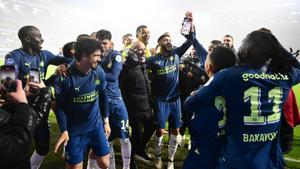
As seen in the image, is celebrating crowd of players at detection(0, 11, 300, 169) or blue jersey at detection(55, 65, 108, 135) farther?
blue jersey at detection(55, 65, 108, 135)

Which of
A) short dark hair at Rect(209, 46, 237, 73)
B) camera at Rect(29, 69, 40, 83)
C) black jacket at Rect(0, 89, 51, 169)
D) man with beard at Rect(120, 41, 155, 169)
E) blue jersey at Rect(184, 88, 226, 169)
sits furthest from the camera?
man with beard at Rect(120, 41, 155, 169)

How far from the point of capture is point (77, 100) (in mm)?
4035

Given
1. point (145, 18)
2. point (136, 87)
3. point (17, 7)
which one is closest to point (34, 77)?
point (136, 87)

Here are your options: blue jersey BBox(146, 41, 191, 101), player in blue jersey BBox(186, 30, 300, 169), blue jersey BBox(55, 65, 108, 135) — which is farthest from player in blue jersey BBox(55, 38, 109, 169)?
blue jersey BBox(146, 41, 191, 101)

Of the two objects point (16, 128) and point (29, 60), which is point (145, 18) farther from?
point (16, 128)

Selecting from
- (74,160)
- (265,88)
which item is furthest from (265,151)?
(74,160)

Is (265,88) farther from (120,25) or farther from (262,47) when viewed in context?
(120,25)

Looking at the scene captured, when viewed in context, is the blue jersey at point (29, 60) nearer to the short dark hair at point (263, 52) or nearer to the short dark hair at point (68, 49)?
the short dark hair at point (68, 49)

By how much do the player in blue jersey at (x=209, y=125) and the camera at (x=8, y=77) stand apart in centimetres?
127

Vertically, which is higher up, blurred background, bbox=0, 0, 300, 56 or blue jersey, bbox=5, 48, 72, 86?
blurred background, bbox=0, 0, 300, 56

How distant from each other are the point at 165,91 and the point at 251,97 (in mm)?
3545

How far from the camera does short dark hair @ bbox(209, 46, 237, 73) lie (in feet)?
9.14

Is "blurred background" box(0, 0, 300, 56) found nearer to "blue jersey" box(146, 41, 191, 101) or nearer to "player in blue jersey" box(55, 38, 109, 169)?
"blue jersey" box(146, 41, 191, 101)

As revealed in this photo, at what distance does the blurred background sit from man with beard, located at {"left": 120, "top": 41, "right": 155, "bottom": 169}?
33.1m
